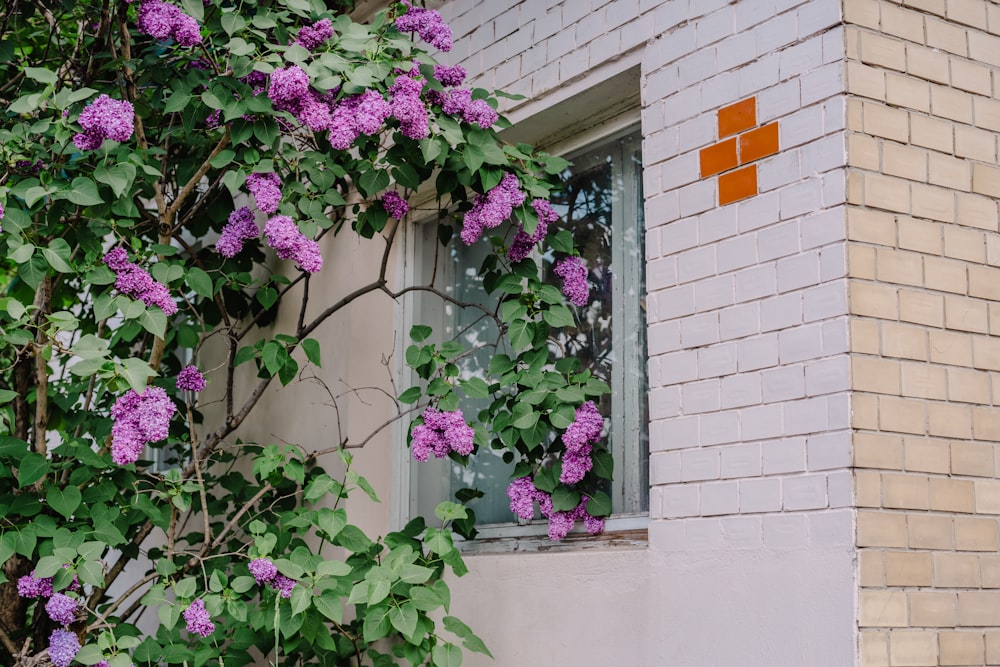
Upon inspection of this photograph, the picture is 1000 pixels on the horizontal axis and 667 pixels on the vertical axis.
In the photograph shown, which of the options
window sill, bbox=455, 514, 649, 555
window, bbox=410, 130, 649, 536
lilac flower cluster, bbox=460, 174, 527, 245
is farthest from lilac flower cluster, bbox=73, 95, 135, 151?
window sill, bbox=455, 514, 649, 555

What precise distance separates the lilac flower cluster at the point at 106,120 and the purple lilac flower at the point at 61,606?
4.23 ft

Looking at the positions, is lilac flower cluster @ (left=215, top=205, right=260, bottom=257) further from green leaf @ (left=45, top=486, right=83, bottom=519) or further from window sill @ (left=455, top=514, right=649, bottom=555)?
window sill @ (left=455, top=514, right=649, bottom=555)

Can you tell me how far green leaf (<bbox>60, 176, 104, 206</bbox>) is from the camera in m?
3.13

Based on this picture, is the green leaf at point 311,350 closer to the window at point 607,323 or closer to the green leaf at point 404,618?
the window at point 607,323

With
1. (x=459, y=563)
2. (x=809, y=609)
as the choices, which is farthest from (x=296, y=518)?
(x=809, y=609)

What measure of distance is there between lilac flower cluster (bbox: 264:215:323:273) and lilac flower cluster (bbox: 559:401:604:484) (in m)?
0.90

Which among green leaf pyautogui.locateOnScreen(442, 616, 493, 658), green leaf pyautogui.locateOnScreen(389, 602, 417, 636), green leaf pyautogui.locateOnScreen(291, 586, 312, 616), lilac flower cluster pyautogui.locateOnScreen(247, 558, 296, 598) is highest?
lilac flower cluster pyautogui.locateOnScreen(247, 558, 296, 598)

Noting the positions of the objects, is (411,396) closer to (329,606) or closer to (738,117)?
(329,606)

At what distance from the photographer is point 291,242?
3.27m

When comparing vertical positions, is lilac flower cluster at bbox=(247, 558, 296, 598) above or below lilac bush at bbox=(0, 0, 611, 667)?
below

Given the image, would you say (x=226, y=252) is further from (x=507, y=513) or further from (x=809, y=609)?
(x=809, y=609)

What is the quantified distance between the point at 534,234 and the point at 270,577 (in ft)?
4.14

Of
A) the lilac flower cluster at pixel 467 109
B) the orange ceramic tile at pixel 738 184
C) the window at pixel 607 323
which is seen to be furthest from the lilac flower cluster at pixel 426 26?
the orange ceramic tile at pixel 738 184

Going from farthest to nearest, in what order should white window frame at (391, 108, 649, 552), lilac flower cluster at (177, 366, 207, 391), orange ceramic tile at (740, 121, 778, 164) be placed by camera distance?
lilac flower cluster at (177, 366, 207, 391) < white window frame at (391, 108, 649, 552) < orange ceramic tile at (740, 121, 778, 164)
